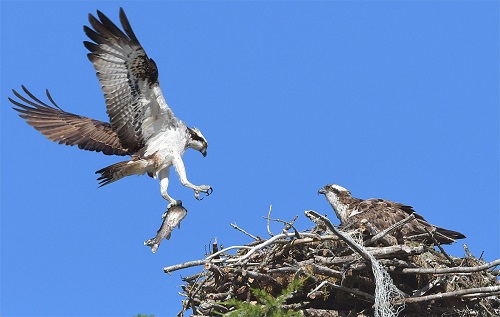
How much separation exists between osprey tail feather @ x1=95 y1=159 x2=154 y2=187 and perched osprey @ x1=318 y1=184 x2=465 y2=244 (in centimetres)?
253

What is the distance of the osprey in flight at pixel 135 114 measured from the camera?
11000 millimetres

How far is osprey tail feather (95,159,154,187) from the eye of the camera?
1141cm

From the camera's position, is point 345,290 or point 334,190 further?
point 334,190

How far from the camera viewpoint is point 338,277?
9.51 meters

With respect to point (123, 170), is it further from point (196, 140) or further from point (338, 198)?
point (338, 198)

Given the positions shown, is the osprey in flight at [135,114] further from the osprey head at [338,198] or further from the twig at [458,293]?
the twig at [458,293]

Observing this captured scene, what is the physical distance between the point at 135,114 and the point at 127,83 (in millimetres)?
486

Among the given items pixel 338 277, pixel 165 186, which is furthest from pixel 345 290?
pixel 165 186

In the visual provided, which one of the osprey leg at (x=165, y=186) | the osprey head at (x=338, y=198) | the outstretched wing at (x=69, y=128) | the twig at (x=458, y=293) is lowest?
the twig at (x=458, y=293)

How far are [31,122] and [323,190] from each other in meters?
4.76

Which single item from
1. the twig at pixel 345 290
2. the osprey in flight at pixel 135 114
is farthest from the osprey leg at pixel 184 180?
the twig at pixel 345 290

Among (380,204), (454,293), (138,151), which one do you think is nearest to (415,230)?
(380,204)

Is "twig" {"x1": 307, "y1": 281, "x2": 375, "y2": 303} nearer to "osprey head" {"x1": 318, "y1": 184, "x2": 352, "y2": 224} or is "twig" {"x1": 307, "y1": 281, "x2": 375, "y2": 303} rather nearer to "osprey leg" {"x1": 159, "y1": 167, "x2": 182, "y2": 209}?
"osprey head" {"x1": 318, "y1": 184, "x2": 352, "y2": 224}

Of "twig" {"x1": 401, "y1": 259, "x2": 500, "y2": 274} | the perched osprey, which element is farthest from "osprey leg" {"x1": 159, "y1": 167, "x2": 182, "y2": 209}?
"twig" {"x1": 401, "y1": 259, "x2": 500, "y2": 274}
